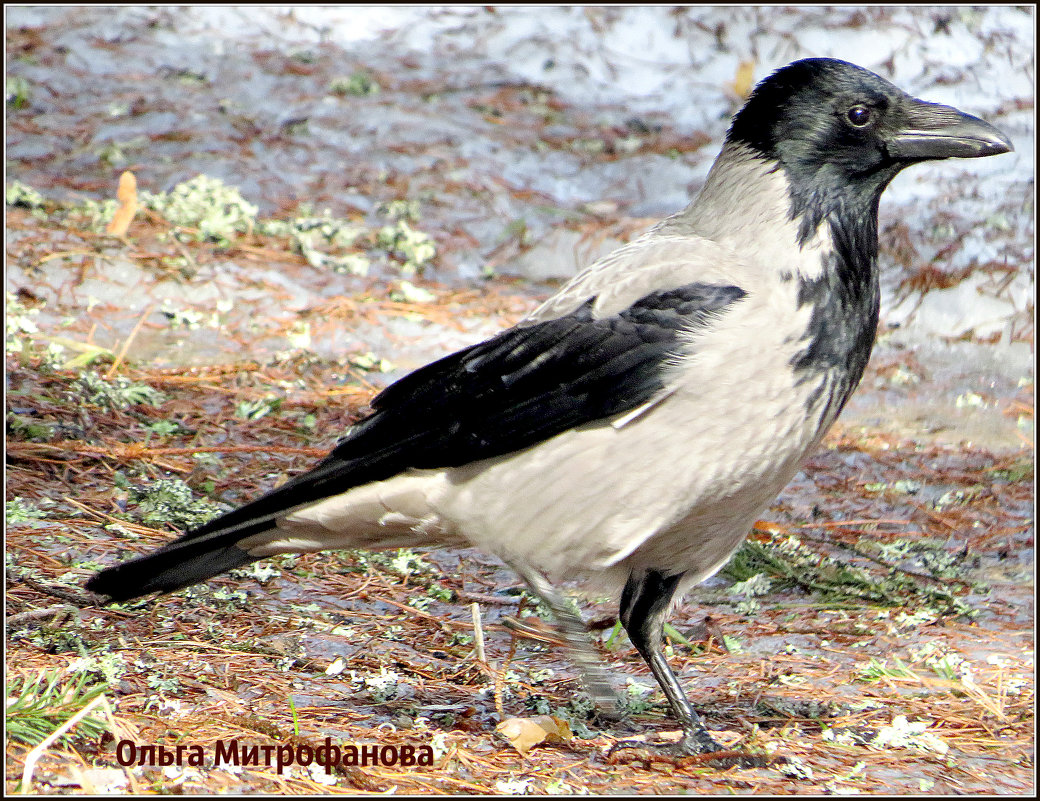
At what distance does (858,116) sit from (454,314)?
3.55 m

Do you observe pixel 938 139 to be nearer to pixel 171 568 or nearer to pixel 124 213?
→ pixel 171 568

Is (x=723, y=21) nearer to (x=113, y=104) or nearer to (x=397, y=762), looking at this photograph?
(x=113, y=104)

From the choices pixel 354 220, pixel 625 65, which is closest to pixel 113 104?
pixel 354 220

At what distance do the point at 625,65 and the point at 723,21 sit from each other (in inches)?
39.4

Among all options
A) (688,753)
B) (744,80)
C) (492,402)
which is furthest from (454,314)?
(744,80)

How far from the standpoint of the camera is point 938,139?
11.0 ft

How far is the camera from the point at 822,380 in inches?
122

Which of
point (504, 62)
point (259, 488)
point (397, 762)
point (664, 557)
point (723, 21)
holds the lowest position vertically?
point (259, 488)

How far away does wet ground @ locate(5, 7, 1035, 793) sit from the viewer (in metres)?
3.45

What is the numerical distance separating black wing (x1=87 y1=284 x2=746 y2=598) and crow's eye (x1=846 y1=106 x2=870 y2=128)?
0.69 metres

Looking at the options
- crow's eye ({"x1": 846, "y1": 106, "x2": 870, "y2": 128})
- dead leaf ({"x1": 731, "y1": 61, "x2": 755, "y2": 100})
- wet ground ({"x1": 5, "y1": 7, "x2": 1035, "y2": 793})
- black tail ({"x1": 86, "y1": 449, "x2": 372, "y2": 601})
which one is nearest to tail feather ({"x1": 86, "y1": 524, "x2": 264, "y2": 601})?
black tail ({"x1": 86, "y1": 449, "x2": 372, "y2": 601})

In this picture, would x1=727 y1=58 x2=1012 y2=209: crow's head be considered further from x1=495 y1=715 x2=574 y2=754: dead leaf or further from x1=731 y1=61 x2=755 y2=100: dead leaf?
x1=731 y1=61 x2=755 y2=100: dead leaf

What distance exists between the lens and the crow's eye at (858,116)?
3363 millimetres

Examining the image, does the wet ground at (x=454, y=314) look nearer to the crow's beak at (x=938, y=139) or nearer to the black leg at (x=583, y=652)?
the black leg at (x=583, y=652)
